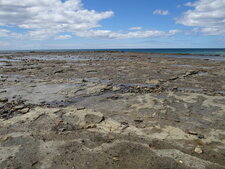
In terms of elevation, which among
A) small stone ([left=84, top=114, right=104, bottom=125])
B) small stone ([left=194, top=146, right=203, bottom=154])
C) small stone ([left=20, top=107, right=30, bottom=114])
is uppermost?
small stone ([left=20, top=107, right=30, bottom=114])

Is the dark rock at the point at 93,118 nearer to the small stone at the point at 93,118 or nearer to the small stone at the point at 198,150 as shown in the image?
the small stone at the point at 93,118

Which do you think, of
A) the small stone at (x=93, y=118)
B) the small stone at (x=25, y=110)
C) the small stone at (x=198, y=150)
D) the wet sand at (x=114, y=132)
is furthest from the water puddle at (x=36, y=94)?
the small stone at (x=198, y=150)

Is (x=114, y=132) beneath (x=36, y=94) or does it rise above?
beneath

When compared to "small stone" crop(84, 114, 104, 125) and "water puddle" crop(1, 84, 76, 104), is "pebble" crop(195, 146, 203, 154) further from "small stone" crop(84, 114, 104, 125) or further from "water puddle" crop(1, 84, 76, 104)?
"water puddle" crop(1, 84, 76, 104)

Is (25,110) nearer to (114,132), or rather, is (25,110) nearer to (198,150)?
(114,132)

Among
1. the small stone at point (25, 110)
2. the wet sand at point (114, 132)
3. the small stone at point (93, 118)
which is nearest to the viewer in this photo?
A: the wet sand at point (114, 132)

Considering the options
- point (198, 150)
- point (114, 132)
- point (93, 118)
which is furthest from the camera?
point (93, 118)

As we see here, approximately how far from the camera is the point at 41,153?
3898 millimetres

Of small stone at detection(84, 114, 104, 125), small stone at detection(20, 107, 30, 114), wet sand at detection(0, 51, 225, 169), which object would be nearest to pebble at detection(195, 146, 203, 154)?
wet sand at detection(0, 51, 225, 169)

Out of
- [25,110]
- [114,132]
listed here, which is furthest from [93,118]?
[25,110]

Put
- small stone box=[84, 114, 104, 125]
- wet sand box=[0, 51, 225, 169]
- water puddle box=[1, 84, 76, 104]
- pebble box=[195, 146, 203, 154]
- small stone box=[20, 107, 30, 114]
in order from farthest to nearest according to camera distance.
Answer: water puddle box=[1, 84, 76, 104], small stone box=[20, 107, 30, 114], small stone box=[84, 114, 104, 125], pebble box=[195, 146, 203, 154], wet sand box=[0, 51, 225, 169]

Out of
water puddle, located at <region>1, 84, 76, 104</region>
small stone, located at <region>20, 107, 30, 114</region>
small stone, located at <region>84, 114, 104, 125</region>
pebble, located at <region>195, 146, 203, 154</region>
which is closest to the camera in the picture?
pebble, located at <region>195, 146, 203, 154</region>

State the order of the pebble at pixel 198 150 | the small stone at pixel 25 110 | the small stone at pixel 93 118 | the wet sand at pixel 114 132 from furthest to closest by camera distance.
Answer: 1. the small stone at pixel 25 110
2. the small stone at pixel 93 118
3. the pebble at pixel 198 150
4. the wet sand at pixel 114 132

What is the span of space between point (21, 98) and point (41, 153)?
4938 mm
